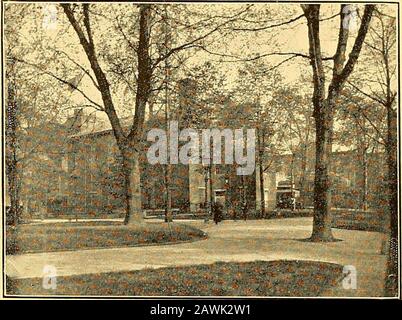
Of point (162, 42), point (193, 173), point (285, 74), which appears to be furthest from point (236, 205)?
point (162, 42)

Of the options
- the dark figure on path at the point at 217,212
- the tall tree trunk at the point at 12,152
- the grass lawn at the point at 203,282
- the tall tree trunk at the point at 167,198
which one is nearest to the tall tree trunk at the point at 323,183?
the grass lawn at the point at 203,282

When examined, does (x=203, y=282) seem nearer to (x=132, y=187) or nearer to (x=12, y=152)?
(x=132, y=187)

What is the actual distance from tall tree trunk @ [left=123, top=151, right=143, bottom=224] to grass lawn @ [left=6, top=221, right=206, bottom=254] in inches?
4.0

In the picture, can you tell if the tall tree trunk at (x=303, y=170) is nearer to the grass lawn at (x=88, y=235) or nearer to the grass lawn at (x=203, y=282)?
the grass lawn at (x=203, y=282)

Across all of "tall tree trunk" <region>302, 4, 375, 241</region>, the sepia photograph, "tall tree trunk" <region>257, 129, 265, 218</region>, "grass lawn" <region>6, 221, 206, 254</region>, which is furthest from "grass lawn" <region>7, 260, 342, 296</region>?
"tall tree trunk" <region>257, 129, 265, 218</region>

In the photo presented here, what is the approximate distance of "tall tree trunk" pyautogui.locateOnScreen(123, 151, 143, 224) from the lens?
18.7 ft

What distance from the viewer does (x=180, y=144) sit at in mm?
5602

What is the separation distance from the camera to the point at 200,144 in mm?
5613

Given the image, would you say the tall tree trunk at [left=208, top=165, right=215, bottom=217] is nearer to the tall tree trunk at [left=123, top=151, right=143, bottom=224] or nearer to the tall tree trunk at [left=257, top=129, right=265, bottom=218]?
the tall tree trunk at [left=257, top=129, right=265, bottom=218]

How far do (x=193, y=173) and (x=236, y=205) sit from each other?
0.50 metres

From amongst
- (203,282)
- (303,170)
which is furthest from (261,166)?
(203,282)

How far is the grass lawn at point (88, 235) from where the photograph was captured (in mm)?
5578

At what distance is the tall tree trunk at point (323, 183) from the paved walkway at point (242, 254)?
7 centimetres

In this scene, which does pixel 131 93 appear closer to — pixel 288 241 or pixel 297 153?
pixel 297 153
